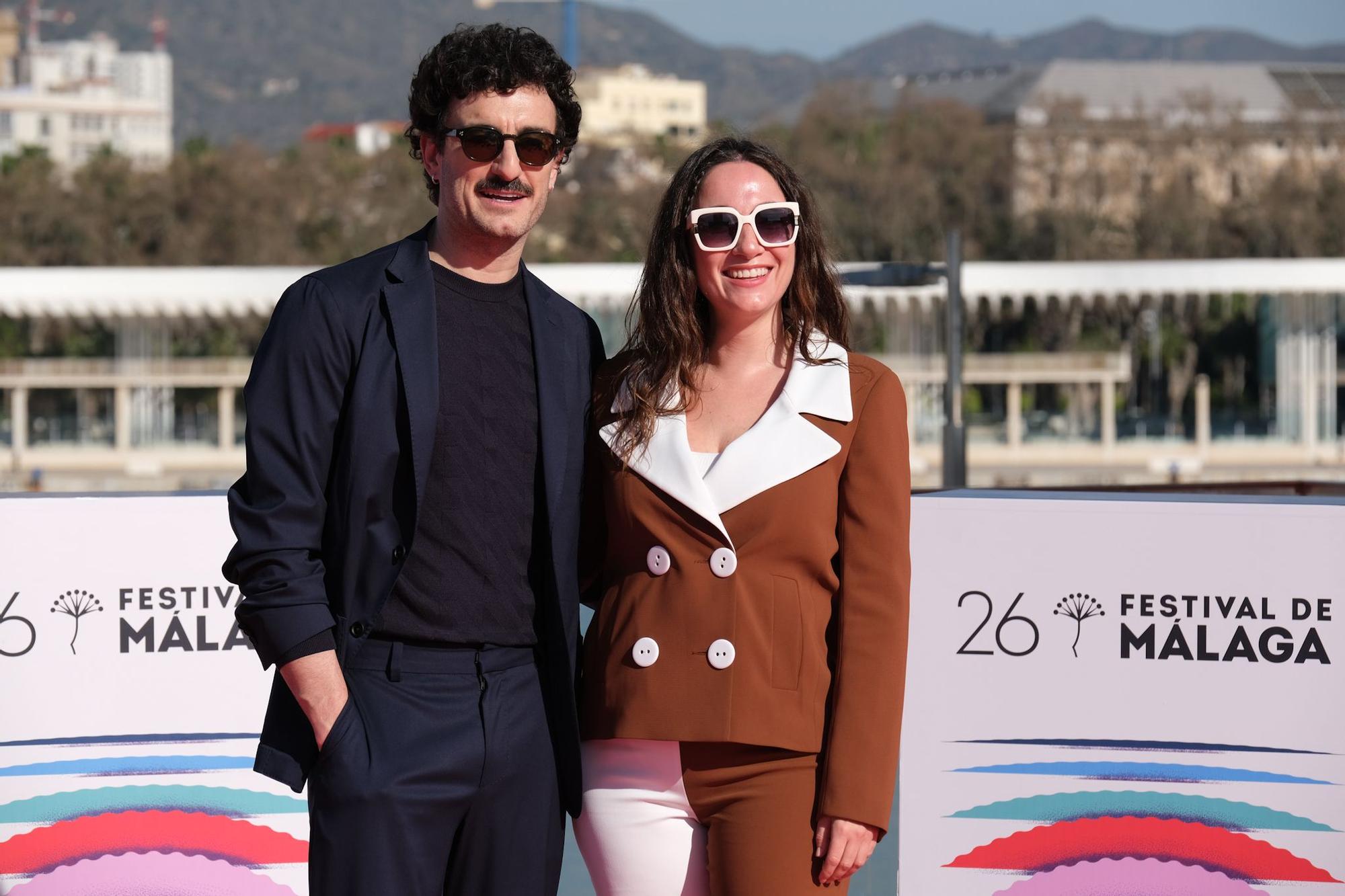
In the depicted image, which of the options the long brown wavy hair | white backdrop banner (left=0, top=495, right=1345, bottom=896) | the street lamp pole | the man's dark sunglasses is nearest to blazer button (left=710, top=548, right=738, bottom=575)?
the long brown wavy hair

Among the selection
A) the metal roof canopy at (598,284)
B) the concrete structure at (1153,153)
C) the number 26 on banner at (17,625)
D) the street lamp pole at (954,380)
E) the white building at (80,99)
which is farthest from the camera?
the white building at (80,99)

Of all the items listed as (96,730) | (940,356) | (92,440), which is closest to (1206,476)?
(940,356)

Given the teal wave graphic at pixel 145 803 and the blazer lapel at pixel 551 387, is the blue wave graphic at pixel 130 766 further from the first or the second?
the blazer lapel at pixel 551 387

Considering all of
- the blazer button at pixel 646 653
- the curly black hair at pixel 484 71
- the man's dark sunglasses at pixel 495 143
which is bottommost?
the blazer button at pixel 646 653

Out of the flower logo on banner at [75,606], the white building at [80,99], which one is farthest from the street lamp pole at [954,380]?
the white building at [80,99]

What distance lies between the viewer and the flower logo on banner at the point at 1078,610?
3.86 meters

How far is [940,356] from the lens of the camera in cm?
4100

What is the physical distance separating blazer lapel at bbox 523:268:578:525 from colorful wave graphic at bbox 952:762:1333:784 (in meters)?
1.59

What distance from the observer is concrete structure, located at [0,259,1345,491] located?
34250 mm

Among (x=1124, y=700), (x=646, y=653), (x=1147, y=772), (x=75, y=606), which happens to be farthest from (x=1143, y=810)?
(x=75, y=606)

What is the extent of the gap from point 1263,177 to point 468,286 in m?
60.8

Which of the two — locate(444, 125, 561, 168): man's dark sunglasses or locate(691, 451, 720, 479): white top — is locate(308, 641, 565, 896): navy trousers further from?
locate(444, 125, 561, 168): man's dark sunglasses

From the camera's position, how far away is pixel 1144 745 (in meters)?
3.84

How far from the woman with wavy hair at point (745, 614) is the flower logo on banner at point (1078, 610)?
3.89 feet
